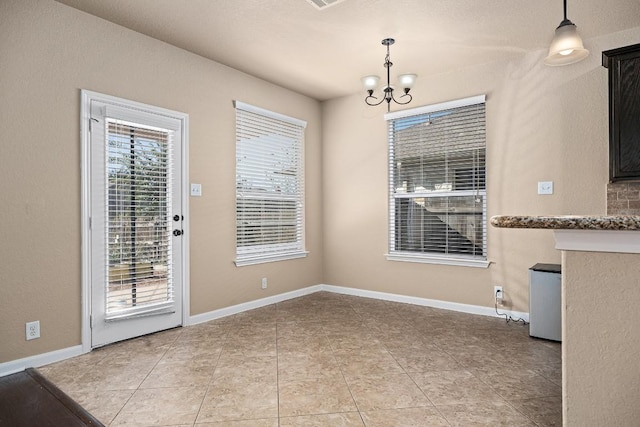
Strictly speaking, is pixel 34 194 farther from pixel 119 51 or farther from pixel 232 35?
pixel 232 35

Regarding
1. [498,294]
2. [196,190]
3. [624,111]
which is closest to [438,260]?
[498,294]

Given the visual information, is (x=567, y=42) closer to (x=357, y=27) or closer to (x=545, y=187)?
(x=357, y=27)

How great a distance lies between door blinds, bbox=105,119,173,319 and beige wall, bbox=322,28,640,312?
2.41m

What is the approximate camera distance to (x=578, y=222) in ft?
3.64

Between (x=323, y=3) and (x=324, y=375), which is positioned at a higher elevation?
(x=323, y=3)

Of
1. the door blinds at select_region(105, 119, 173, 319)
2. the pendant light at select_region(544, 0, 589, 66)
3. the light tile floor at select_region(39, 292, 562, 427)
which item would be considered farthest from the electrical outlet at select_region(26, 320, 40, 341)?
the pendant light at select_region(544, 0, 589, 66)

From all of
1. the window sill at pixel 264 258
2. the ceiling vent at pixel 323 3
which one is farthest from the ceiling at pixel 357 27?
the window sill at pixel 264 258

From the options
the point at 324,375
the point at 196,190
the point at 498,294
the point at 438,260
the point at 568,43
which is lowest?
the point at 324,375

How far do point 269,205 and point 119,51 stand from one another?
2181 millimetres

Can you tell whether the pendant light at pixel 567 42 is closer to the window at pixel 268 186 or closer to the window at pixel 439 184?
the window at pixel 439 184

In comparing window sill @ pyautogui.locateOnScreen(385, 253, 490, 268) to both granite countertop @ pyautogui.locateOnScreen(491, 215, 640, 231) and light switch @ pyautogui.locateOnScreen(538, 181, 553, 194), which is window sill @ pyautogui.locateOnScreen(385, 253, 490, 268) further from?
granite countertop @ pyautogui.locateOnScreen(491, 215, 640, 231)

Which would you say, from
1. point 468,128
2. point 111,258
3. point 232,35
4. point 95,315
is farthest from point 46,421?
point 468,128

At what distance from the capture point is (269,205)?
181 inches

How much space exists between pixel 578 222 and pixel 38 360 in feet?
11.0
